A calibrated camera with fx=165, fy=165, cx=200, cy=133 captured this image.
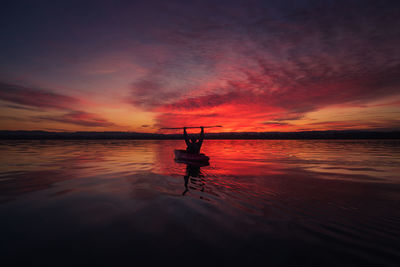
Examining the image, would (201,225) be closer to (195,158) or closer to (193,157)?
(195,158)

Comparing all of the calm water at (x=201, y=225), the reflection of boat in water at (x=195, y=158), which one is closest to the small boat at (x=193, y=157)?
the reflection of boat in water at (x=195, y=158)

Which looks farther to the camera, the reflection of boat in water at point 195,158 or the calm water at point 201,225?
the reflection of boat in water at point 195,158

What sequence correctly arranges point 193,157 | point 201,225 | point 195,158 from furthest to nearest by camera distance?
point 193,157 → point 195,158 → point 201,225

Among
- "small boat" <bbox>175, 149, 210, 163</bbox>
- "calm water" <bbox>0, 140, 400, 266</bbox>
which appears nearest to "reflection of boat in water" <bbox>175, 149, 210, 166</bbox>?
"small boat" <bbox>175, 149, 210, 163</bbox>

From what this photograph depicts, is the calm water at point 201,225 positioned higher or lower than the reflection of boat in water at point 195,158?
lower

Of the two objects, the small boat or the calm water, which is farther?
the small boat

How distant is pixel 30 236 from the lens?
562 cm

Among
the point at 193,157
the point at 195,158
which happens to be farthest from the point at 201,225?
the point at 193,157

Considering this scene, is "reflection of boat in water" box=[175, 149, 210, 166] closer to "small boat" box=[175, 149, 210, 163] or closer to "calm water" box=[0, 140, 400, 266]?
"small boat" box=[175, 149, 210, 163]

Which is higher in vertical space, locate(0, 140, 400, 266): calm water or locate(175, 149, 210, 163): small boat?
locate(175, 149, 210, 163): small boat

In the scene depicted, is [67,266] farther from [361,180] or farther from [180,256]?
[361,180]

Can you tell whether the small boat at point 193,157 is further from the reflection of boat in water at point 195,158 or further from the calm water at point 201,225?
the calm water at point 201,225

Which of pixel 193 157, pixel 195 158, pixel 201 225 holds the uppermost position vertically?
pixel 193 157

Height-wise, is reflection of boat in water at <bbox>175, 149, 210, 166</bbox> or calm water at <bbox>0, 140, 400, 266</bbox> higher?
reflection of boat in water at <bbox>175, 149, 210, 166</bbox>
